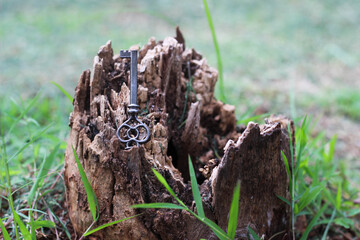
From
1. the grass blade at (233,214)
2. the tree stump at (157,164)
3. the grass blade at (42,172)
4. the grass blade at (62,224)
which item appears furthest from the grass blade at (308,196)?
the grass blade at (42,172)

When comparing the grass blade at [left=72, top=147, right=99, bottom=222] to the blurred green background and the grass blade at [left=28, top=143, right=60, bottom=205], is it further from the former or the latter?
the blurred green background

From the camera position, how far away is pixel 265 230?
1.38m

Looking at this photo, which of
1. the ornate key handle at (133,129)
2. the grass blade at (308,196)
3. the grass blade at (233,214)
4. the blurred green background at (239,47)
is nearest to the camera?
the grass blade at (233,214)

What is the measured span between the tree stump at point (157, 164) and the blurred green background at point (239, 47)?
1.26 m

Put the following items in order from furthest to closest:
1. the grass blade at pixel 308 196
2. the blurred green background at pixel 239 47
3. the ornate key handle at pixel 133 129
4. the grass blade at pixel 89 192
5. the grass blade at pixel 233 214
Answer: the blurred green background at pixel 239 47
the grass blade at pixel 308 196
the ornate key handle at pixel 133 129
the grass blade at pixel 89 192
the grass blade at pixel 233 214

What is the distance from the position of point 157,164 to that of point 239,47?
4830 millimetres

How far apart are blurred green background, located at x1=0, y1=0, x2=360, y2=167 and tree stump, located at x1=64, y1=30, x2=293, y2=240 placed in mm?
1257

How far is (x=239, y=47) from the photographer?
5801 millimetres

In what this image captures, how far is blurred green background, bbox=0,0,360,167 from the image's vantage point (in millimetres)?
3914

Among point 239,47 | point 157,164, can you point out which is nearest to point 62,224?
point 157,164

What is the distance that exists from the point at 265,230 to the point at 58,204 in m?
0.92

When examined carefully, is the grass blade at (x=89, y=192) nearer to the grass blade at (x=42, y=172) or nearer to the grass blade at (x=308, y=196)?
the grass blade at (x=42, y=172)

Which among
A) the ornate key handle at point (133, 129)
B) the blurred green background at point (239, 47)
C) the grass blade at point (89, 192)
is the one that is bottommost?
the grass blade at point (89, 192)

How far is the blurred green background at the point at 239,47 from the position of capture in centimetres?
391
